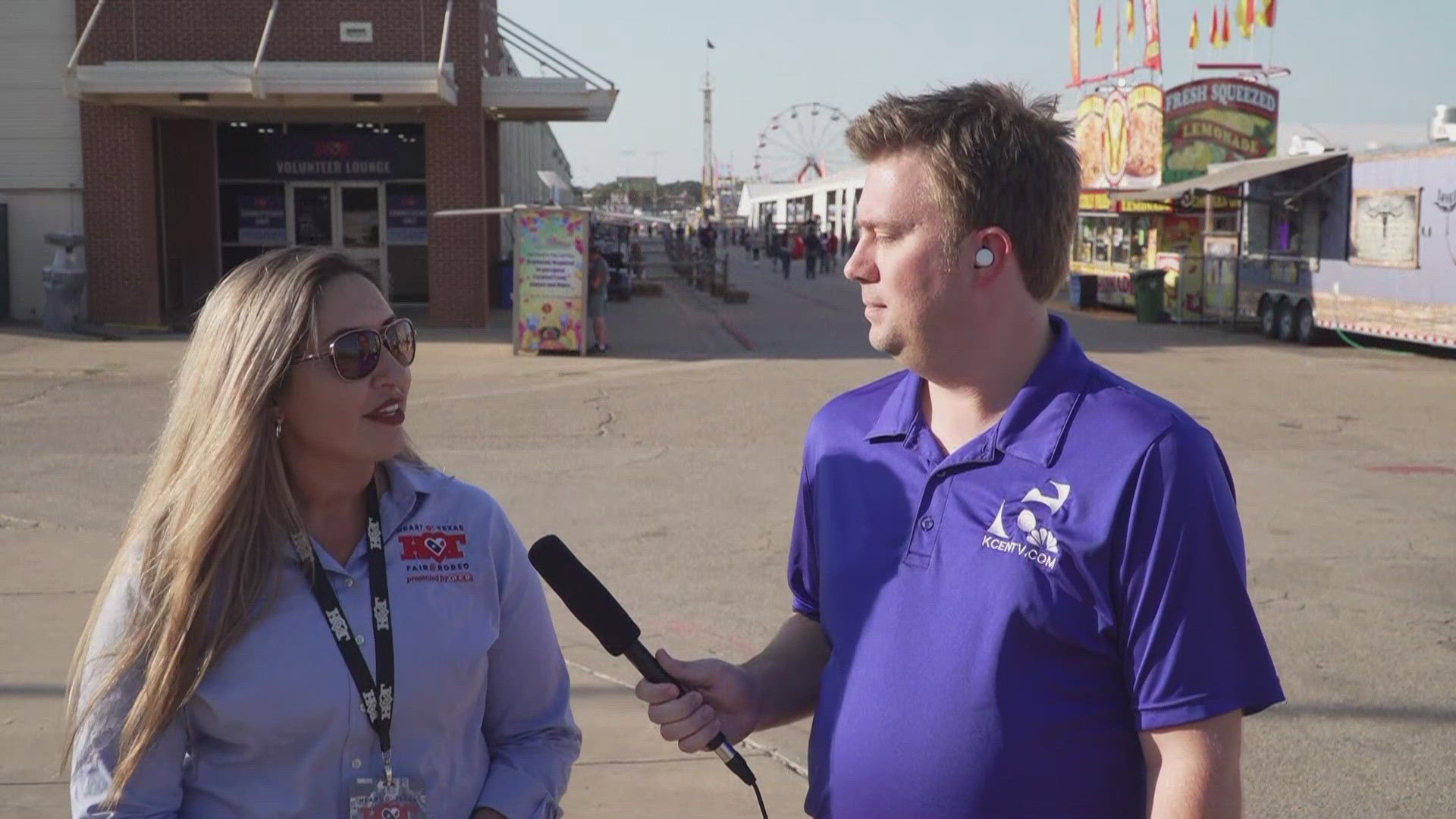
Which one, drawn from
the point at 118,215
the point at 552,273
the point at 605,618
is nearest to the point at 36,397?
the point at 552,273

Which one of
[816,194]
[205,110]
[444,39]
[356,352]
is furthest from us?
[816,194]

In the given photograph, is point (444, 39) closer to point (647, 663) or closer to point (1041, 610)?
point (647, 663)

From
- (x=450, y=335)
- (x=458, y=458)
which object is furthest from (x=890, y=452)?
(x=450, y=335)

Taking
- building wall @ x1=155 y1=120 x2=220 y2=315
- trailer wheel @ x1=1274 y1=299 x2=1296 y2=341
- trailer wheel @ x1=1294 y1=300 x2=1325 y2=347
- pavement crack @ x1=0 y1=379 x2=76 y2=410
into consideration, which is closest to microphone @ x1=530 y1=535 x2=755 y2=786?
pavement crack @ x1=0 y1=379 x2=76 y2=410

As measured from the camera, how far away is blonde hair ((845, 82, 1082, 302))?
2.20 meters

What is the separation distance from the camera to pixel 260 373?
2.46m

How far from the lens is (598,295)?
20719 millimetres

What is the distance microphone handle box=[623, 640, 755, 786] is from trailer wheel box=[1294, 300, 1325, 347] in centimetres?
2359

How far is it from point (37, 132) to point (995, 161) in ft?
84.2

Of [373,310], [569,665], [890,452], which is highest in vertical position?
[373,310]

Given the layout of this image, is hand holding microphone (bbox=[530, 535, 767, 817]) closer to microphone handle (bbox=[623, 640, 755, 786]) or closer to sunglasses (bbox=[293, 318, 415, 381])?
microphone handle (bbox=[623, 640, 755, 786])

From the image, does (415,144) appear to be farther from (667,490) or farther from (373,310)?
(373,310)

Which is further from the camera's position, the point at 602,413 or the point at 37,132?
the point at 37,132

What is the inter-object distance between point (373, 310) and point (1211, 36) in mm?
36669
